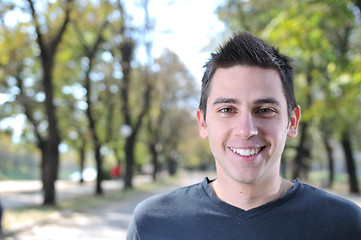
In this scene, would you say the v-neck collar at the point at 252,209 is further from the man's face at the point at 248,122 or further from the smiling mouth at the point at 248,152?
the smiling mouth at the point at 248,152

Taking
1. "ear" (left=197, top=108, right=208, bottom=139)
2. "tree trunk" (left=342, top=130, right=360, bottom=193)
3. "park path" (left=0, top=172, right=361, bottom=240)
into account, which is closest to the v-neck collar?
"ear" (left=197, top=108, right=208, bottom=139)

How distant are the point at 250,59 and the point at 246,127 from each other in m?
0.32

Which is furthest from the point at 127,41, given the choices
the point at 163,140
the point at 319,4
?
the point at 163,140

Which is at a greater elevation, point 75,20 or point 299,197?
point 75,20

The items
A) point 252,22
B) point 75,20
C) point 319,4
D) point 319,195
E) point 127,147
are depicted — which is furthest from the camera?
point 127,147

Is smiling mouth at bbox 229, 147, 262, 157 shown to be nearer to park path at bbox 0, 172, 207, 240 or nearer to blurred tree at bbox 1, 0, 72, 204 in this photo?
park path at bbox 0, 172, 207, 240

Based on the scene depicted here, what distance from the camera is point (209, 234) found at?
1773 millimetres

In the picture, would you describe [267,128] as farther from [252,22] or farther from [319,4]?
[252,22]

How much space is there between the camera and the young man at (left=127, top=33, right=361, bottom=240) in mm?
1734

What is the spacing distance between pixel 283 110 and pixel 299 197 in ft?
1.32

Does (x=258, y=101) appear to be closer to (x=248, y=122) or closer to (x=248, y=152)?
(x=248, y=122)

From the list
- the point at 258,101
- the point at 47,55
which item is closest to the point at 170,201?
the point at 258,101

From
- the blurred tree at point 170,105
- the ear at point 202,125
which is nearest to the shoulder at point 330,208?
the ear at point 202,125

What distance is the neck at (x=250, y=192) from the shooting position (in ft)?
5.97
